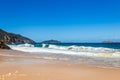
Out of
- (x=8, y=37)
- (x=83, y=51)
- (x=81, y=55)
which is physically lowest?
(x=81, y=55)

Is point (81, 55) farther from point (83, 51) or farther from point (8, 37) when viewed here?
point (8, 37)

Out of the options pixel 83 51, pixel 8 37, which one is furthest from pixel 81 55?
pixel 8 37

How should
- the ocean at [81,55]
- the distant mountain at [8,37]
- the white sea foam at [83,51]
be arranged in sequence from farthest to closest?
the distant mountain at [8,37]
the white sea foam at [83,51]
the ocean at [81,55]

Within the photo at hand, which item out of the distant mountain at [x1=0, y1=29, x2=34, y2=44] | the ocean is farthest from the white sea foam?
the distant mountain at [x1=0, y1=29, x2=34, y2=44]

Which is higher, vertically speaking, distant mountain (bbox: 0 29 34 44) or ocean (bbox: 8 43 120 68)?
distant mountain (bbox: 0 29 34 44)

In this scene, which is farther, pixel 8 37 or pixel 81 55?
pixel 8 37

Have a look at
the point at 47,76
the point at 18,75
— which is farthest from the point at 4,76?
the point at 47,76

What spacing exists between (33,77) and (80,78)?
1504mm

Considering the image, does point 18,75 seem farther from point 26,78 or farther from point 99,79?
point 99,79

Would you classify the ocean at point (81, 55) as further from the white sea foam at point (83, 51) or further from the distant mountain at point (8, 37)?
the distant mountain at point (8, 37)

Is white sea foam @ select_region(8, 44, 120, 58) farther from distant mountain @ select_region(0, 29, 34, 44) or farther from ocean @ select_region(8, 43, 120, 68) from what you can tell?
distant mountain @ select_region(0, 29, 34, 44)

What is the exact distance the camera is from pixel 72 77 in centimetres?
896

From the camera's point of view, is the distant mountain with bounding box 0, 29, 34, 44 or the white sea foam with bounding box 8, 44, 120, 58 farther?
the distant mountain with bounding box 0, 29, 34, 44

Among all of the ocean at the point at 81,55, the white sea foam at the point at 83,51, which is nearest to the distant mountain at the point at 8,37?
the white sea foam at the point at 83,51
